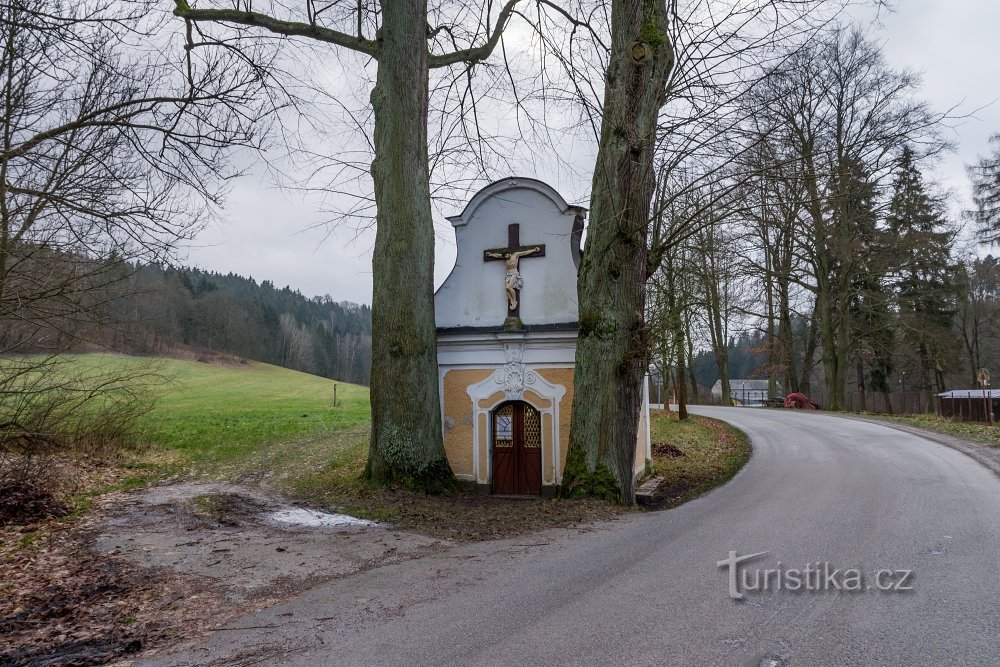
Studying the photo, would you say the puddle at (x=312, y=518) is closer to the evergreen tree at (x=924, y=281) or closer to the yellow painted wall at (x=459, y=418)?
the yellow painted wall at (x=459, y=418)

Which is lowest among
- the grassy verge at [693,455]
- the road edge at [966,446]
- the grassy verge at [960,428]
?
the grassy verge at [693,455]

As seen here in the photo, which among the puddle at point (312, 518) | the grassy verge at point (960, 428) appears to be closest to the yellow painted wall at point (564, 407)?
the puddle at point (312, 518)

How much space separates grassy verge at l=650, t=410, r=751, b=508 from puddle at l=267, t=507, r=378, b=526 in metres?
5.20

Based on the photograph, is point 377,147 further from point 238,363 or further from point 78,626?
point 238,363

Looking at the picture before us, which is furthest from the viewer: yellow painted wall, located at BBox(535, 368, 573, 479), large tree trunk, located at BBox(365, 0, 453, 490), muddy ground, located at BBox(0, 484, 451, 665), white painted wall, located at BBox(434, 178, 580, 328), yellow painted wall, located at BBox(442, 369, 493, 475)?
yellow painted wall, located at BBox(442, 369, 493, 475)

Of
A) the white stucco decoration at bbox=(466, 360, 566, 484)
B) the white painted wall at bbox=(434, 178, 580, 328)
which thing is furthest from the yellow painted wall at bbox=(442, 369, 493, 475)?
the white painted wall at bbox=(434, 178, 580, 328)

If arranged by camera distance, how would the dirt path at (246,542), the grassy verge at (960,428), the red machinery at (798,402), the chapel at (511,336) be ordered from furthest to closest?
the red machinery at (798,402), the grassy verge at (960,428), the chapel at (511,336), the dirt path at (246,542)

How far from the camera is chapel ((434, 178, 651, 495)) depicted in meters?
12.3

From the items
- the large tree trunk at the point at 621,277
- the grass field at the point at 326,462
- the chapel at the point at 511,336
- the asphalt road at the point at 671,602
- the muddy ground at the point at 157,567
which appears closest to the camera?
the asphalt road at the point at 671,602

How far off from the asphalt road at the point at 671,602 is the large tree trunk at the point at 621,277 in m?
1.57

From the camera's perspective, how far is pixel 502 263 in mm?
12984

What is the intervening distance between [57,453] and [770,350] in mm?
33741

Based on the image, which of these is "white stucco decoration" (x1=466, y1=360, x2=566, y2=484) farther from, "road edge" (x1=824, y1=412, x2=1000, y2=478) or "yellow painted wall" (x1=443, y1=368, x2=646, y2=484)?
"road edge" (x1=824, y1=412, x2=1000, y2=478)

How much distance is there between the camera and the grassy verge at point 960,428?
15.1m
